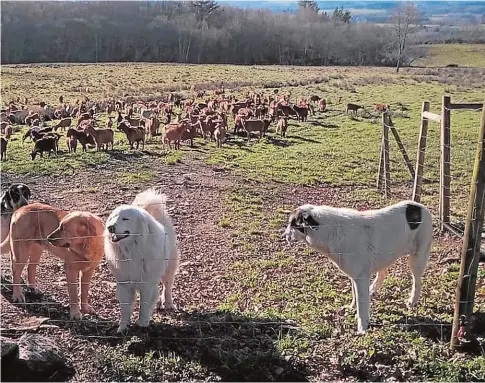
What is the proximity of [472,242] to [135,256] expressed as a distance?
9.53 feet

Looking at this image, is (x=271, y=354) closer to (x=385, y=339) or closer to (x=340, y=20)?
(x=385, y=339)

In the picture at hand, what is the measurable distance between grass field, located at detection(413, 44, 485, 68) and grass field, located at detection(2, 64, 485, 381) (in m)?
45.7

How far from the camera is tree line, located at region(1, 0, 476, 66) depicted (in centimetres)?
6806

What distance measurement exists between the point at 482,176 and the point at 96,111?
26.3 metres

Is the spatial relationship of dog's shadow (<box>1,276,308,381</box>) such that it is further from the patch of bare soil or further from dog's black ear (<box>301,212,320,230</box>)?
dog's black ear (<box>301,212,320,230</box>)

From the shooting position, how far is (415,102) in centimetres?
3052

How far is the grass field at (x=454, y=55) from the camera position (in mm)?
61156

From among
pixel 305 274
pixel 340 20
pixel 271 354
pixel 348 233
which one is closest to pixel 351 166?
pixel 305 274

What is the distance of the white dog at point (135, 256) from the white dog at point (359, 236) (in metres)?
1.29

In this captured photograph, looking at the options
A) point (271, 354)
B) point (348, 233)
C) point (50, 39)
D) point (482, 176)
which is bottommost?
point (271, 354)

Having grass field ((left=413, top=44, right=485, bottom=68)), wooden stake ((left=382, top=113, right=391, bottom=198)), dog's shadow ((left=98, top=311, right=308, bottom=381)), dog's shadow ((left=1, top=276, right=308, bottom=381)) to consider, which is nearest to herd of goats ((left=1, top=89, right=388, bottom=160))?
wooden stake ((left=382, top=113, right=391, bottom=198))

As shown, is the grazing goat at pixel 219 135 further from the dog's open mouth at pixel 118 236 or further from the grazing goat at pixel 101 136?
the dog's open mouth at pixel 118 236

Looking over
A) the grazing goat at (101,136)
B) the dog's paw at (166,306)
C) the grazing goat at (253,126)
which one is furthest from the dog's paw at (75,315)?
the grazing goat at (253,126)

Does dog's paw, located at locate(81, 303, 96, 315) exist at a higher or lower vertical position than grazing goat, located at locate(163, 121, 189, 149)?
lower
